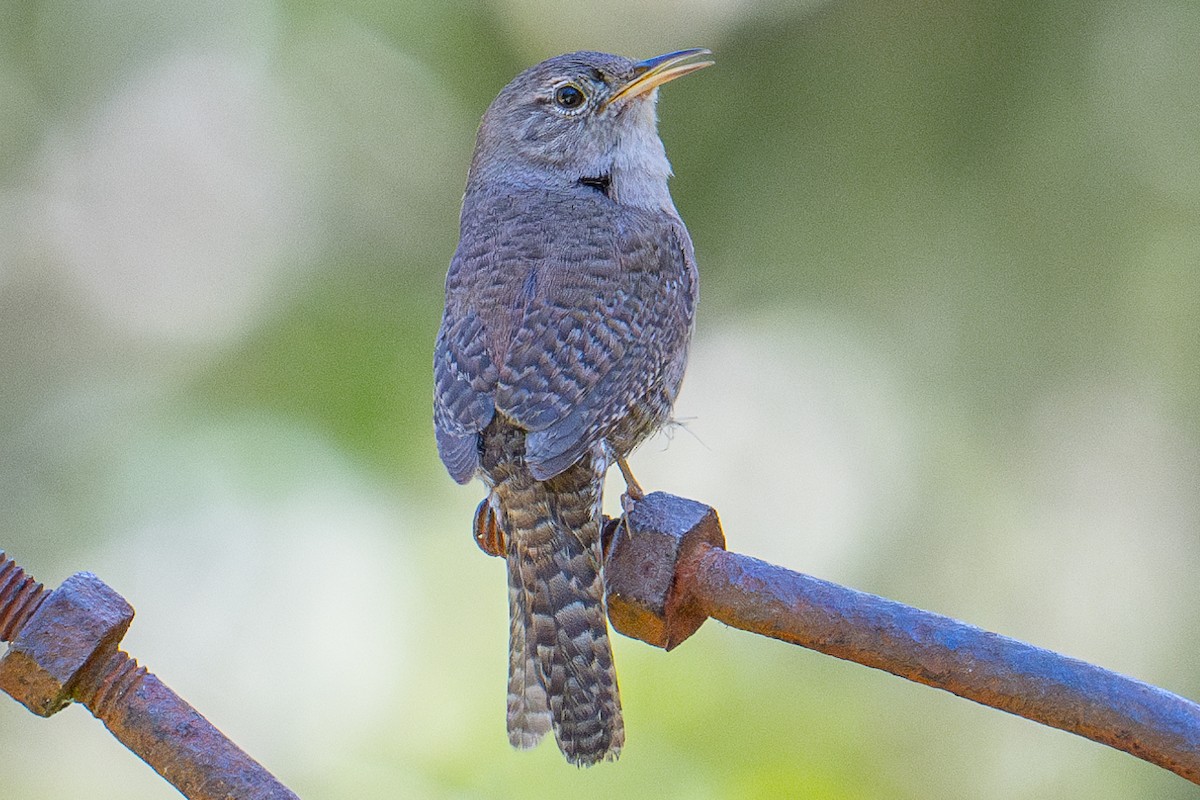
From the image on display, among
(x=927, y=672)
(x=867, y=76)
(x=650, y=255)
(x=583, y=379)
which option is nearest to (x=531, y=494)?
(x=583, y=379)

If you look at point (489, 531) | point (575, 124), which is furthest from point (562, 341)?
point (575, 124)

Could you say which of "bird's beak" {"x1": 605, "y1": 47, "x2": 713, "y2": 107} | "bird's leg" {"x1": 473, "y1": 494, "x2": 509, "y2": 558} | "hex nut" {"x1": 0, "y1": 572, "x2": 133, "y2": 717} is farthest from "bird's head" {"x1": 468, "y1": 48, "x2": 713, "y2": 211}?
"hex nut" {"x1": 0, "y1": 572, "x2": 133, "y2": 717}

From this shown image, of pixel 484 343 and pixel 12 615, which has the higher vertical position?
pixel 484 343

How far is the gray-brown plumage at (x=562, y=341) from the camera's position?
112 inches

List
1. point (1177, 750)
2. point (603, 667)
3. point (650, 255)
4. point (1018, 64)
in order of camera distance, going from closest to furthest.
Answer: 1. point (1177, 750)
2. point (603, 667)
3. point (650, 255)
4. point (1018, 64)

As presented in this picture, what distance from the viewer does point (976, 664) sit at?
1694 millimetres

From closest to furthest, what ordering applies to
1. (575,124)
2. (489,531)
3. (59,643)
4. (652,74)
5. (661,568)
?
(59,643), (661,568), (489,531), (652,74), (575,124)

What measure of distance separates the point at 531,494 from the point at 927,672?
4.51 ft

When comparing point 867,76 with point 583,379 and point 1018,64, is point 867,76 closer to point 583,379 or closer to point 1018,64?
point 1018,64

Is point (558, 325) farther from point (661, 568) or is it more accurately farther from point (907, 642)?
point (907, 642)

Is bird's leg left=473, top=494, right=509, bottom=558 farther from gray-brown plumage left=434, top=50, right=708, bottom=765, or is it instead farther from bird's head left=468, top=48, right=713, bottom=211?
bird's head left=468, top=48, right=713, bottom=211

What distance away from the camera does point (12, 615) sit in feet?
5.57

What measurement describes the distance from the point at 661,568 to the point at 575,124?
92.8 inches

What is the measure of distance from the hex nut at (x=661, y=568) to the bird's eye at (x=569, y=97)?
225 centimetres
